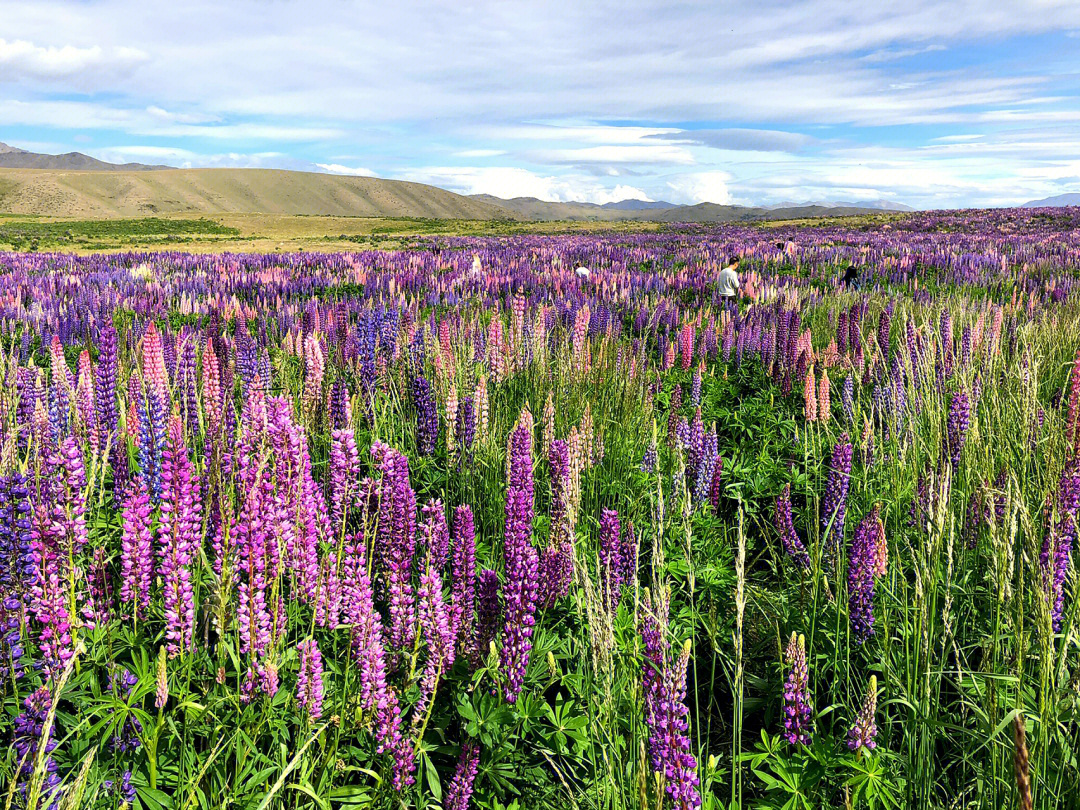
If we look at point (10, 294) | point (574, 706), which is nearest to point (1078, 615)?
point (574, 706)

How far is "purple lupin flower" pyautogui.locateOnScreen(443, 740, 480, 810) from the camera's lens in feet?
6.77

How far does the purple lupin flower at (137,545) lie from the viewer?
2.07 m

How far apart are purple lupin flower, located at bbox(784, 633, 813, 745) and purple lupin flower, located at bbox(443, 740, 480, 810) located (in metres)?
1.03

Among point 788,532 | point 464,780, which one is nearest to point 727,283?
point 788,532

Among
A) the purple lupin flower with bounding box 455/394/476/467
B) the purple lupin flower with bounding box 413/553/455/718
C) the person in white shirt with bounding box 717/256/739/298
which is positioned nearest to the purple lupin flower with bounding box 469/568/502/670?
the purple lupin flower with bounding box 413/553/455/718

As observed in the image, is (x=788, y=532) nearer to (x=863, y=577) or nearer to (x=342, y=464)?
(x=863, y=577)

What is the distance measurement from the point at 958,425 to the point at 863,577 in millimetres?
1835

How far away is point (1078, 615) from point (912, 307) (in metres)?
8.98

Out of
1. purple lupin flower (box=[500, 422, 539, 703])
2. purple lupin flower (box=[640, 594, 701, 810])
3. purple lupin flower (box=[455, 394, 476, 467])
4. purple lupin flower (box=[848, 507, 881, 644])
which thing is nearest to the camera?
purple lupin flower (box=[640, 594, 701, 810])

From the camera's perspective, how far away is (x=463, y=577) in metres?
2.51

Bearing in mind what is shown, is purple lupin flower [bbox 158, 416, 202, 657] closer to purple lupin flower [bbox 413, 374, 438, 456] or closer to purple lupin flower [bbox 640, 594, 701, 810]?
purple lupin flower [bbox 640, 594, 701, 810]

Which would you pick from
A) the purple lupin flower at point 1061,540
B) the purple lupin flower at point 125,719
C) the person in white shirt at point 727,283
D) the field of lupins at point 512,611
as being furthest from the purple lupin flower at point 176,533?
the person in white shirt at point 727,283

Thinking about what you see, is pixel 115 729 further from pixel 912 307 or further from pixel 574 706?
pixel 912 307

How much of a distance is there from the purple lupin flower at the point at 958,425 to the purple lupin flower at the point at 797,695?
7.74ft
